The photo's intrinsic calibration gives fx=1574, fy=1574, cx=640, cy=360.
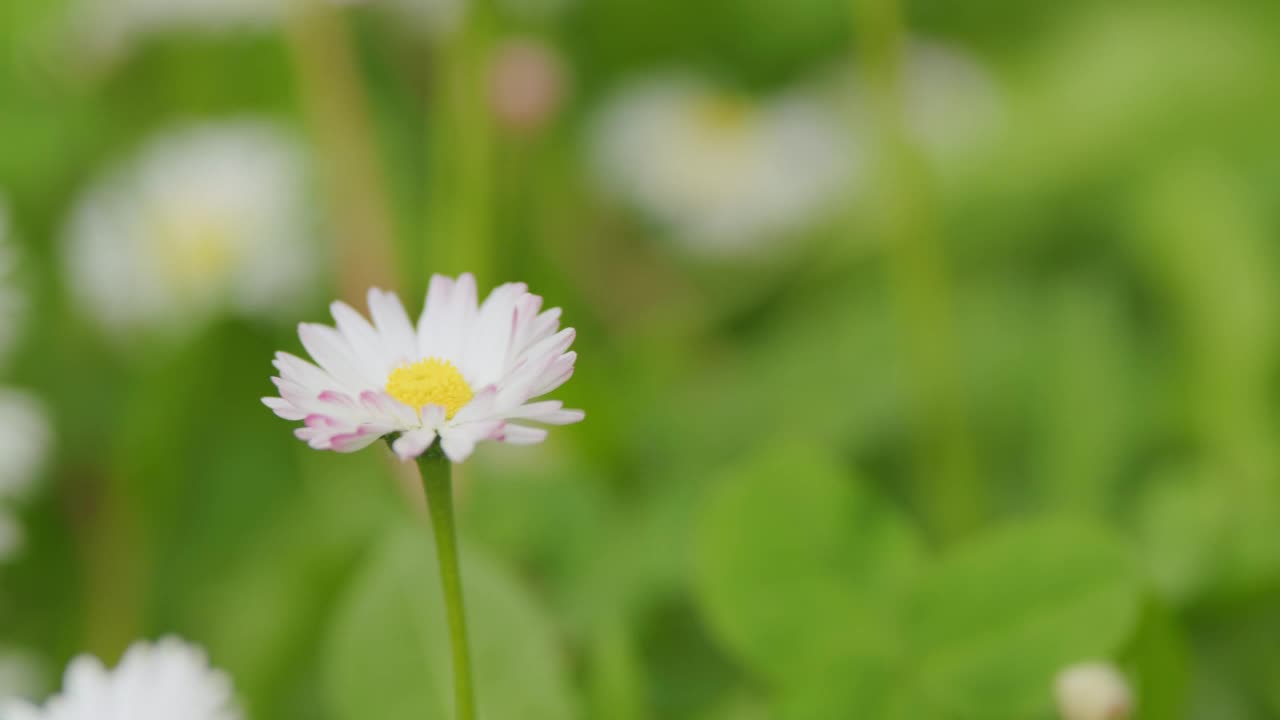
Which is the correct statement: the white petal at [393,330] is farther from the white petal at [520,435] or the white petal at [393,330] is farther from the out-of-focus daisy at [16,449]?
the out-of-focus daisy at [16,449]

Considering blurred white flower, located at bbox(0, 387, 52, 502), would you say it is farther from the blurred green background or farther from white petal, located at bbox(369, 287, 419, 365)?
white petal, located at bbox(369, 287, 419, 365)

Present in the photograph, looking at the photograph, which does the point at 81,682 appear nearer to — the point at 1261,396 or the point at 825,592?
the point at 825,592

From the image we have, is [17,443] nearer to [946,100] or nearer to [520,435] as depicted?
[520,435]

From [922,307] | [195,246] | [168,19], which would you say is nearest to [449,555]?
[922,307]

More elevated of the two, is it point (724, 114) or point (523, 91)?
point (724, 114)

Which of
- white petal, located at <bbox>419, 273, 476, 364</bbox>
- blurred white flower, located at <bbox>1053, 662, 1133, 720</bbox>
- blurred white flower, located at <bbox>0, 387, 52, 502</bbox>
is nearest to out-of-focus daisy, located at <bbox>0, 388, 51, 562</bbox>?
blurred white flower, located at <bbox>0, 387, 52, 502</bbox>

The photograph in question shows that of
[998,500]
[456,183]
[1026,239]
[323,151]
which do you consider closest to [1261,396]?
Result: [998,500]
